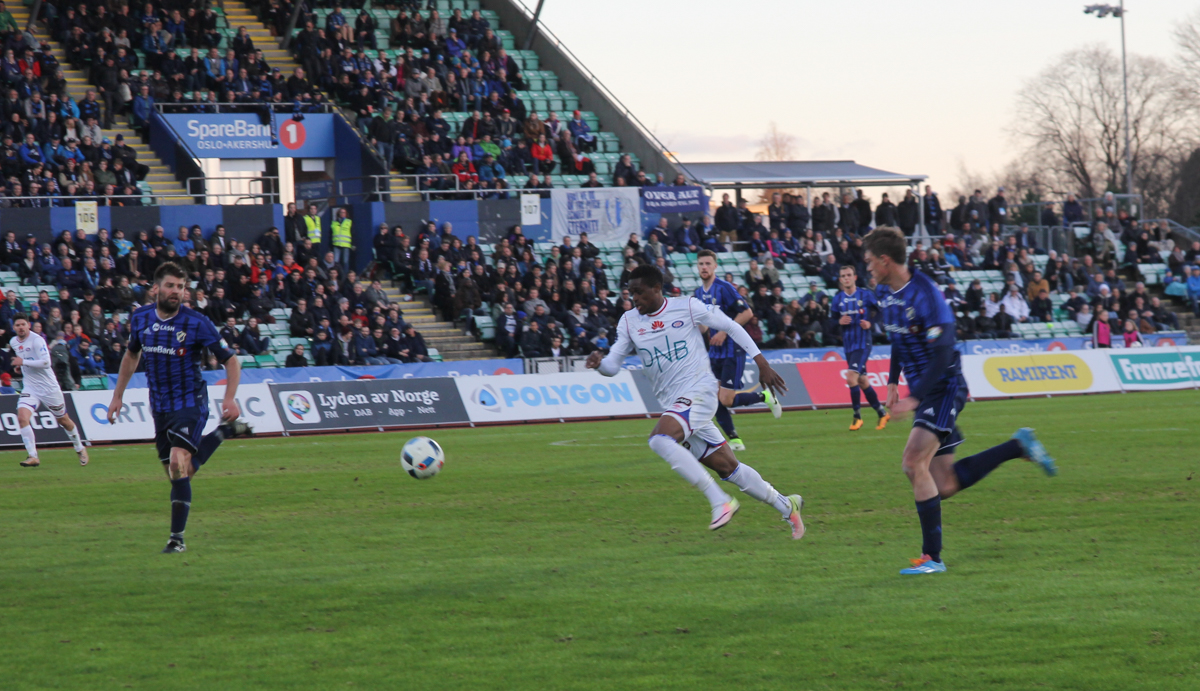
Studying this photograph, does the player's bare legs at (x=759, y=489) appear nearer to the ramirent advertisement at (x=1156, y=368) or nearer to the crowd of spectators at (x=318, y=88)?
the ramirent advertisement at (x=1156, y=368)

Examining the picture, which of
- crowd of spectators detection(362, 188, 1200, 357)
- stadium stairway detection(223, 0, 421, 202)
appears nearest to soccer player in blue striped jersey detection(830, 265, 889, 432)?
crowd of spectators detection(362, 188, 1200, 357)

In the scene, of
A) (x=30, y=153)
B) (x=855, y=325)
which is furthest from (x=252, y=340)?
(x=855, y=325)

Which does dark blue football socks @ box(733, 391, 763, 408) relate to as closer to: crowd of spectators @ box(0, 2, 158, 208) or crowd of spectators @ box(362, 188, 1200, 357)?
crowd of spectators @ box(362, 188, 1200, 357)

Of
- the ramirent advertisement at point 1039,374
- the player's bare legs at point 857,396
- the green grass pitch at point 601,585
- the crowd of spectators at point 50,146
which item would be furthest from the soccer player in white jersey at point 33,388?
the ramirent advertisement at point 1039,374

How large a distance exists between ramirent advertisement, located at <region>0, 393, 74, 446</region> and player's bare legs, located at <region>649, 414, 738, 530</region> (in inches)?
601

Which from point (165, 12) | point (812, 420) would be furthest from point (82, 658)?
point (165, 12)

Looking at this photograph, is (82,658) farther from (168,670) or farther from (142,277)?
(142,277)

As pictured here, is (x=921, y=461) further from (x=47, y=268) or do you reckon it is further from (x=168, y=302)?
(x=47, y=268)

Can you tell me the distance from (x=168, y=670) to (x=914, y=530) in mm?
5991

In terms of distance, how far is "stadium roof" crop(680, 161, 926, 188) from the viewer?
143 feet

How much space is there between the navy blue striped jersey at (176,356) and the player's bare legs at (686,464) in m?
3.45

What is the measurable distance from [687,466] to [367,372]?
1770 cm

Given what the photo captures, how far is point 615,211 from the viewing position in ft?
119

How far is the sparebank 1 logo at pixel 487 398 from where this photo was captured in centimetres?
2523
